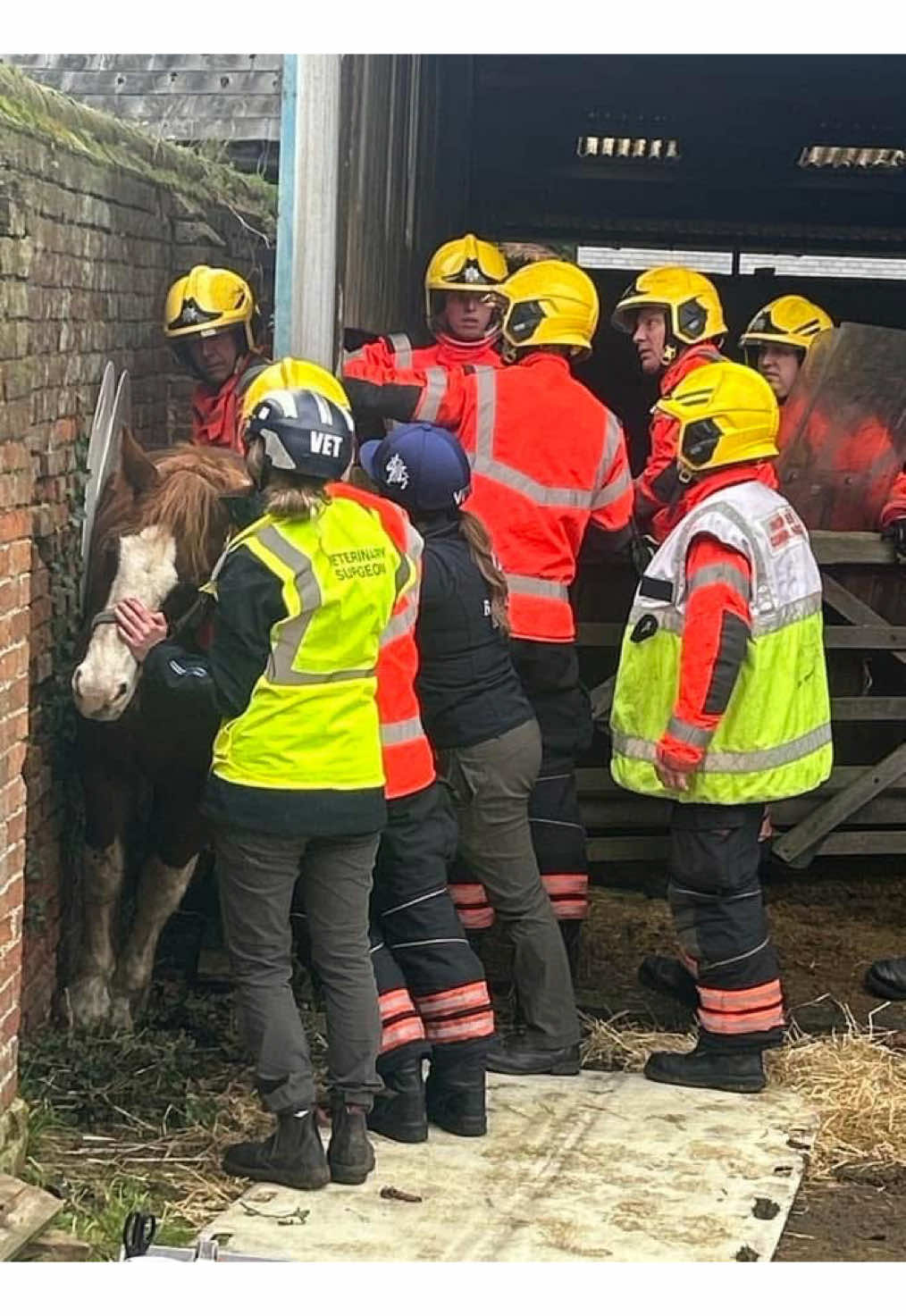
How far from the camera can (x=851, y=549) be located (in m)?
7.51

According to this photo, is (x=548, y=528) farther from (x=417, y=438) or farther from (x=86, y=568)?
(x=86, y=568)

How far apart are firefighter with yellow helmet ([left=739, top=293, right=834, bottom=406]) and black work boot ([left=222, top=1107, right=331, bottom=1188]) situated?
151 inches

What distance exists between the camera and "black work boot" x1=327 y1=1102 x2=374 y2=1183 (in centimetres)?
514

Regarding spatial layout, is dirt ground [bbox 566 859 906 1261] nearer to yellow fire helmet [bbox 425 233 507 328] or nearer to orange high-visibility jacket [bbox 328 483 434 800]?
orange high-visibility jacket [bbox 328 483 434 800]

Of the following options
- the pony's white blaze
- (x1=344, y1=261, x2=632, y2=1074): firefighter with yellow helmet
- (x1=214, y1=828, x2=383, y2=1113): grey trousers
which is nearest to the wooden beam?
(x1=344, y1=261, x2=632, y2=1074): firefighter with yellow helmet

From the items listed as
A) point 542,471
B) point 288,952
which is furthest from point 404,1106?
point 542,471

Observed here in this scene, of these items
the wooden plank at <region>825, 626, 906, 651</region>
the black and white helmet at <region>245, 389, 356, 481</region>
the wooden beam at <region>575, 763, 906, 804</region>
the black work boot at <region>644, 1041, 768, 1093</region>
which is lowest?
the black work boot at <region>644, 1041, 768, 1093</region>

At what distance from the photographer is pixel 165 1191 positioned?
16.6ft

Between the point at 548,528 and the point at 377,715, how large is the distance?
1.34 metres

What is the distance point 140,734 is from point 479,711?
1015 mm

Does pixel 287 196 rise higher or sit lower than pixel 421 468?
higher

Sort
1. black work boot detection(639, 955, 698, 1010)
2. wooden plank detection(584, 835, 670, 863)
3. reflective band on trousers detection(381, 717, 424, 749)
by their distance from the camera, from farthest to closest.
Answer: wooden plank detection(584, 835, 670, 863) < black work boot detection(639, 955, 698, 1010) < reflective band on trousers detection(381, 717, 424, 749)

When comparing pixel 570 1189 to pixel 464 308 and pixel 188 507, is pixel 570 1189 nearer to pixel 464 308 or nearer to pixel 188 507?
pixel 188 507

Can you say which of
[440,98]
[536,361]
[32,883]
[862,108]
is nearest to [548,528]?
[536,361]
